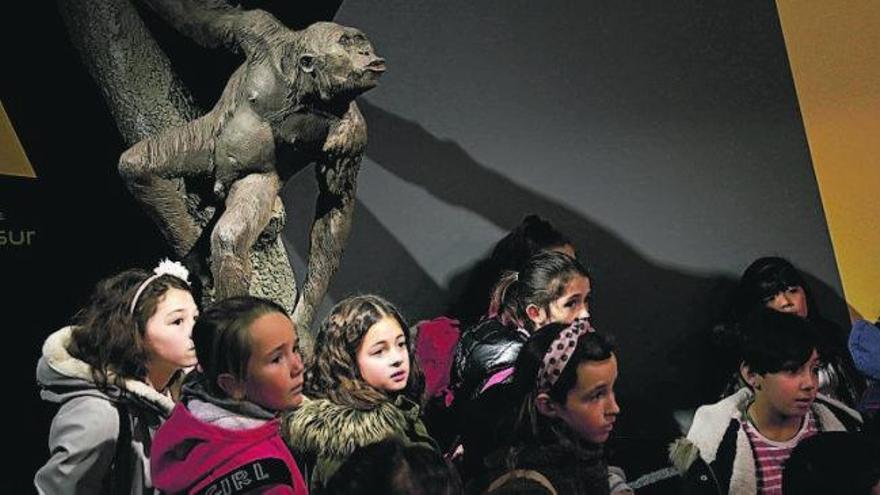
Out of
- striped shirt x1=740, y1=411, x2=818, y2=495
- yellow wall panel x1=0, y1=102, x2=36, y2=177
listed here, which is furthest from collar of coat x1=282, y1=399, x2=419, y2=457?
yellow wall panel x1=0, y1=102, x2=36, y2=177

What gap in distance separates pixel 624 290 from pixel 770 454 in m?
1.66

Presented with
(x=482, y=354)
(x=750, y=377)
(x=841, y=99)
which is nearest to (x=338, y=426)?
(x=482, y=354)

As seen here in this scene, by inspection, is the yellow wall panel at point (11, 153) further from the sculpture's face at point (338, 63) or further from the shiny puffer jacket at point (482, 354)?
the shiny puffer jacket at point (482, 354)

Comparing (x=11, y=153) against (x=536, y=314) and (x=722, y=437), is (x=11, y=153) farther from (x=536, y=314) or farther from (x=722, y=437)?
(x=722, y=437)

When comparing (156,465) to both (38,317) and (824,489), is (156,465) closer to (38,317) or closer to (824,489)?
(38,317)

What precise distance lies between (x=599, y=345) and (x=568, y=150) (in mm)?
1834

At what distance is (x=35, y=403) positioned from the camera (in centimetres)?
342

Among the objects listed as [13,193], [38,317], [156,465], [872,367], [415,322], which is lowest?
[872,367]

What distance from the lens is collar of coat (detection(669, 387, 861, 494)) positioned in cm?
313

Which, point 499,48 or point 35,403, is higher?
point 499,48

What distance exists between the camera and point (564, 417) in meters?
2.88

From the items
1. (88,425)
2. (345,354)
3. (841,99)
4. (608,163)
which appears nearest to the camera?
(88,425)

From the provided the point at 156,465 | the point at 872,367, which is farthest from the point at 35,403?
the point at 872,367

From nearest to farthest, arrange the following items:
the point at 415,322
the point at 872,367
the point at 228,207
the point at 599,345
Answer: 1. the point at 599,345
2. the point at 228,207
3. the point at 872,367
4. the point at 415,322
